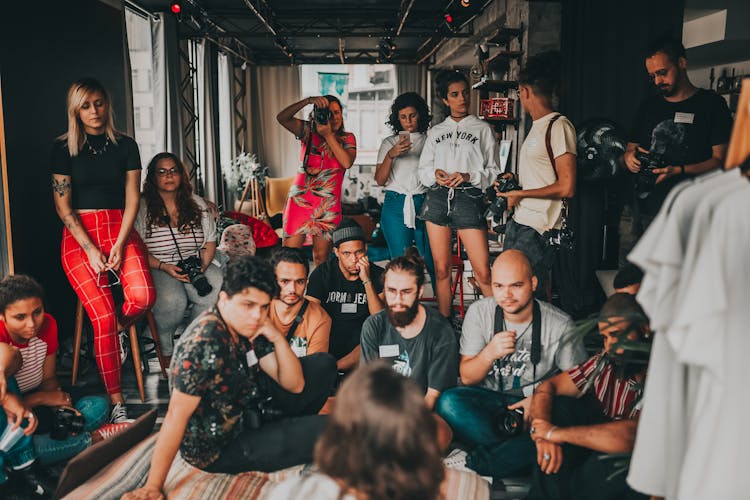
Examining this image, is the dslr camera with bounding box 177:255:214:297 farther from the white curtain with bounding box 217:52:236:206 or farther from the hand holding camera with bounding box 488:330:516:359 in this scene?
the white curtain with bounding box 217:52:236:206

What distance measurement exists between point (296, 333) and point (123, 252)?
1.01 m

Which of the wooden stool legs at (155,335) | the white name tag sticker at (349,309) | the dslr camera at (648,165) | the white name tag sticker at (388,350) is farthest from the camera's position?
the wooden stool legs at (155,335)

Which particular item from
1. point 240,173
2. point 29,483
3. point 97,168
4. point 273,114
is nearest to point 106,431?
point 29,483

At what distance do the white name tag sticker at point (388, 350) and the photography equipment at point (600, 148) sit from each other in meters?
2.02

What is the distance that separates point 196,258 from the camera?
3.64 meters

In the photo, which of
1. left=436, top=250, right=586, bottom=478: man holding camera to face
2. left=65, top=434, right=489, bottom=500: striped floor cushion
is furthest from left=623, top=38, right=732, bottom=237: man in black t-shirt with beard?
left=65, top=434, right=489, bottom=500: striped floor cushion

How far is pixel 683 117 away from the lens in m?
2.90

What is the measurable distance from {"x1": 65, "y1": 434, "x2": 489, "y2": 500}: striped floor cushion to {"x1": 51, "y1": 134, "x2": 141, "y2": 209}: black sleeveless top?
1.32 metres

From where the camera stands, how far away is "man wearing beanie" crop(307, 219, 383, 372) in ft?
10.6

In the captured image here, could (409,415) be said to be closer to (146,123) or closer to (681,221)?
(681,221)

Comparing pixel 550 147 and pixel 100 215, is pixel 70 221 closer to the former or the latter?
pixel 100 215

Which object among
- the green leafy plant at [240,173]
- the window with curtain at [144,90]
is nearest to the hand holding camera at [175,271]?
the window with curtain at [144,90]

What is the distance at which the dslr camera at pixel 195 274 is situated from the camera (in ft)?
11.7

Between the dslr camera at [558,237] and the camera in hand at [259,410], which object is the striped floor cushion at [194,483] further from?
the dslr camera at [558,237]
